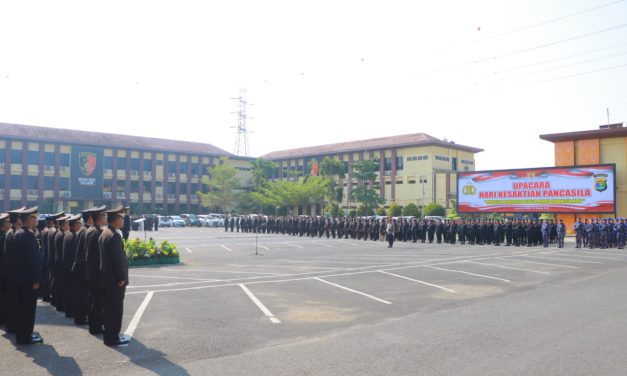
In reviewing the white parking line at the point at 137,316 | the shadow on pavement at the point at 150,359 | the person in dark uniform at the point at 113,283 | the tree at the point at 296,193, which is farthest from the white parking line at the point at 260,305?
the tree at the point at 296,193

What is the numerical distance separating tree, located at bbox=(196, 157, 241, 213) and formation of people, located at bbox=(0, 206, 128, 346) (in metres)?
65.4

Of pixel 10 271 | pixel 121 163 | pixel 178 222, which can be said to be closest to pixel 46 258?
pixel 10 271

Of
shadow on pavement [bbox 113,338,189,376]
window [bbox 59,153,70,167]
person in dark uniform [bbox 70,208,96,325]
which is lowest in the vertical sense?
shadow on pavement [bbox 113,338,189,376]

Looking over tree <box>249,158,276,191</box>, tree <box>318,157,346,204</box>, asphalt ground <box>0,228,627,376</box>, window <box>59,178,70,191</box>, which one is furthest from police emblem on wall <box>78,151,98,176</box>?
asphalt ground <box>0,228,627,376</box>

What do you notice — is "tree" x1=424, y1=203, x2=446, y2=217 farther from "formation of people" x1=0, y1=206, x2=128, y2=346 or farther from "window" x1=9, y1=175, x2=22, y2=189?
"formation of people" x1=0, y1=206, x2=128, y2=346

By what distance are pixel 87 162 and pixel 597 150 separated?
191ft

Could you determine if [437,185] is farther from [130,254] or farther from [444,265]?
[130,254]

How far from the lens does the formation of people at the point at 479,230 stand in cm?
2750

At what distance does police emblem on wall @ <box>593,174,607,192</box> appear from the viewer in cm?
3275

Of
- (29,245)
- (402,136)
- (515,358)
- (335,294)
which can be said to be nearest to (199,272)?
(335,294)

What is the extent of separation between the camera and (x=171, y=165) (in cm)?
7688

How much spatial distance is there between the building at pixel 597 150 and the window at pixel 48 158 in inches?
2260

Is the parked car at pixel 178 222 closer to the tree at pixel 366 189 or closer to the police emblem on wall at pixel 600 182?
the tree at pixel 366 189

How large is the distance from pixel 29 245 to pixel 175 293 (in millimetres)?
4230
